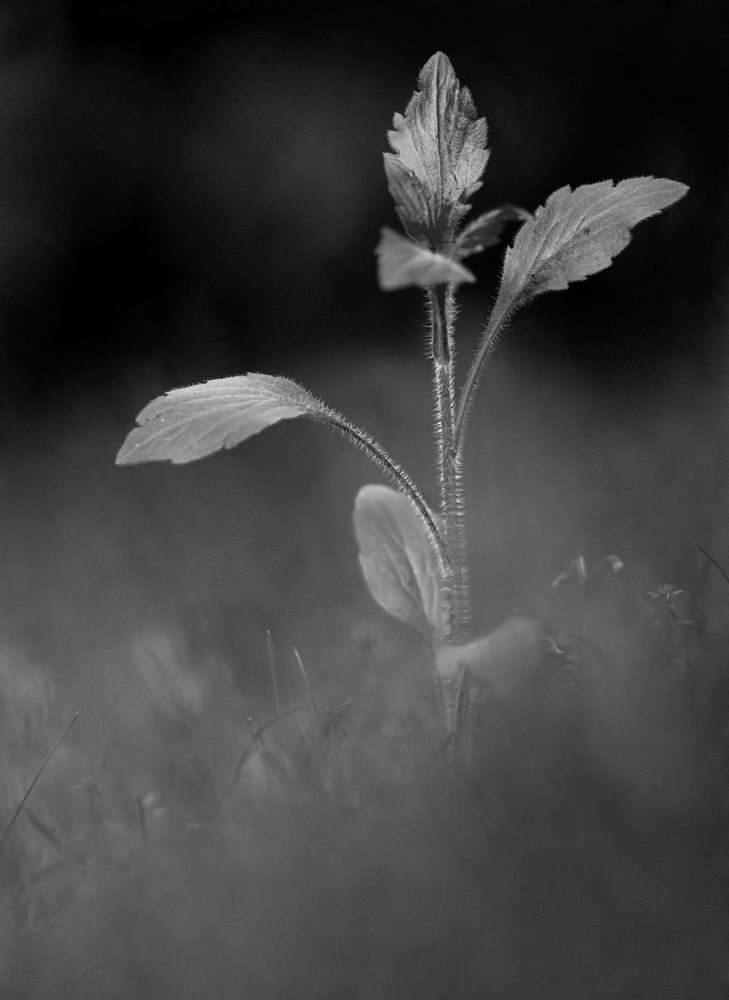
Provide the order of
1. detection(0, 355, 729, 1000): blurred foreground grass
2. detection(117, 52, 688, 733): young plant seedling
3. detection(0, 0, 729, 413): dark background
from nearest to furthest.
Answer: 1. detection(0, 355, 729, 1000): blurred foreground grass
2. detection(117, 52, 688, 733): young plant seedling
3. detection(0, 0, 729, 413): dark background

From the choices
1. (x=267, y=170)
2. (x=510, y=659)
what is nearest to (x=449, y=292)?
(x=510, y=659)

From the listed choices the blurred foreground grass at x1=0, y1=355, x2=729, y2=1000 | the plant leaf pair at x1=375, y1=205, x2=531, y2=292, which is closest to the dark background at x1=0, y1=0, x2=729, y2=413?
the blurred foreground grass at x1=0, y1=355, x2=729, y2=1000

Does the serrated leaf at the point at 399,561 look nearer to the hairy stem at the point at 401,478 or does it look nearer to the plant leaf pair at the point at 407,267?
the hairy stem at the point at 401,478

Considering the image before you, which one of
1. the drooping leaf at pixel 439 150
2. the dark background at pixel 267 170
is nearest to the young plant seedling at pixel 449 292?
Answer: the drooping leaf at pixel 439 150

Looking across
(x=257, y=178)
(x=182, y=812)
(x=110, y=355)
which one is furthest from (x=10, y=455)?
(x=182, y=812)

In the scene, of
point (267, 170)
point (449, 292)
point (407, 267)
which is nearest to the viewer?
point (407, 267)

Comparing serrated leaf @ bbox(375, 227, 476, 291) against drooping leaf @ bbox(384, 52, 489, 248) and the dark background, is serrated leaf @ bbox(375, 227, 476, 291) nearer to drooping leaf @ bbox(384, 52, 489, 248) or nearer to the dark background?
drooping leaf @ bbox(384, 52, 489, 248)

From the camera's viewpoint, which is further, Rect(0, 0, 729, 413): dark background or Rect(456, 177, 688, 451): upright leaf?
Rect(0, 0, 729, 413): dark background

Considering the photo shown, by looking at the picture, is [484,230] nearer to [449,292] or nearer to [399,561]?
[449,292]
